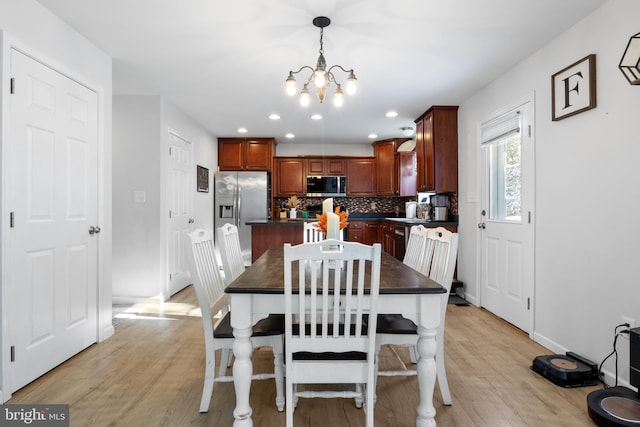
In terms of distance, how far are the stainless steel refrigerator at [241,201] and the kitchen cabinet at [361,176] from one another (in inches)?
67.1

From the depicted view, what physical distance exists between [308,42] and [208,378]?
96.9 inches

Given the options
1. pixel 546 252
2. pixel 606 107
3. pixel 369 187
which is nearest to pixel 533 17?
pixel 606 107

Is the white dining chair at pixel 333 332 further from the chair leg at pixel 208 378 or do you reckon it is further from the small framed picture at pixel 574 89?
the small framed picture at pixel 574 89

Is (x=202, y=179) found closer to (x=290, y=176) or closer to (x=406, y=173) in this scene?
(x=290, y=176)

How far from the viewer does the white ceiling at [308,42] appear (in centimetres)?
237

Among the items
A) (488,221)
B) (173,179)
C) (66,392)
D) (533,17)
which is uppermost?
(533,17)

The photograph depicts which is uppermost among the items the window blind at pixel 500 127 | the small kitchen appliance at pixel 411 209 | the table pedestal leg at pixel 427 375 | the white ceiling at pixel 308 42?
the white ceiling at pixel 308 42

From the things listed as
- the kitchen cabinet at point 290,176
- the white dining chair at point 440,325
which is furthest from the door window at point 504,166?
the kitchen cabinet at point 290,176

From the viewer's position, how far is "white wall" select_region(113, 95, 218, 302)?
13.5 feet

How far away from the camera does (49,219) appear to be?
2.39 m

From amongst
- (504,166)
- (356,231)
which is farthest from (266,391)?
(356,231)

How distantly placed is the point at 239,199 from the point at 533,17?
495 cm

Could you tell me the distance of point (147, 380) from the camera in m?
2.28

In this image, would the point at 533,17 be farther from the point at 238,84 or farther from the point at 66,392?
the point at 66,392
